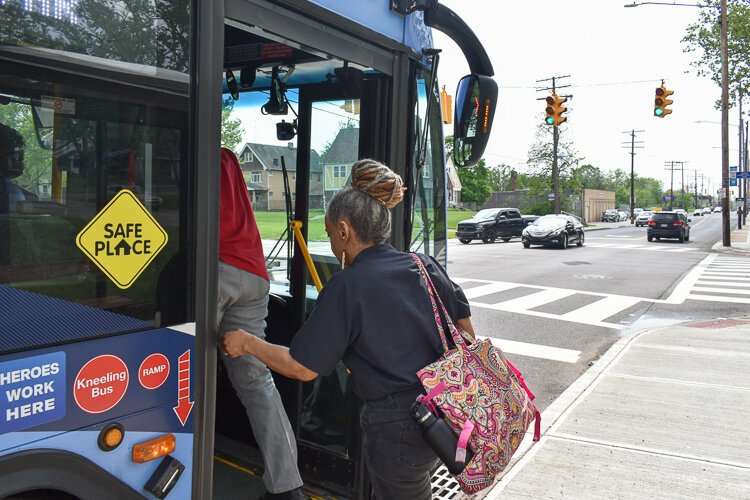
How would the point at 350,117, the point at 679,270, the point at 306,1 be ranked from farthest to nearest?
1. the point at 679,270
2. the point at 350,117
3. the point at 306,1

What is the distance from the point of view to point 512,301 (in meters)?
12.2

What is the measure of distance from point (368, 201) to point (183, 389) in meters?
0.89

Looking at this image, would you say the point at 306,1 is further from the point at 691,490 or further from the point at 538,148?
the point at 538,148

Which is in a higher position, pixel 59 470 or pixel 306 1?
pixel 306 1

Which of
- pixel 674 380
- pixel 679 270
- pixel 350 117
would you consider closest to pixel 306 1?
pixel 350 117

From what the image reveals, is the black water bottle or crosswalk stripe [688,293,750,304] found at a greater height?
the black water bottle

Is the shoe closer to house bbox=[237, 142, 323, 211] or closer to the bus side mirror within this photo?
house bbox=[237, 142, 323, 211]

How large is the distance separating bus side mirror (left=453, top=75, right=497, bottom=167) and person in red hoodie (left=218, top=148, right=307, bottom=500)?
129 centimetres

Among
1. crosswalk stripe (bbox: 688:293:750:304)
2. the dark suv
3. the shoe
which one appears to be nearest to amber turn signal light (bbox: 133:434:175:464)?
the shoe

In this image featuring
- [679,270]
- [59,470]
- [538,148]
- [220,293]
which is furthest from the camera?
[538,148]

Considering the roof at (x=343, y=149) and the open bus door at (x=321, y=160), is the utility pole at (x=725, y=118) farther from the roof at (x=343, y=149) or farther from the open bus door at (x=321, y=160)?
the roof at (x=343, y=149)

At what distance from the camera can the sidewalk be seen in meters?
3.93

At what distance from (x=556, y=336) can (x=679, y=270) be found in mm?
11301

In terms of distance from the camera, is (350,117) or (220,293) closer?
(220,293)
